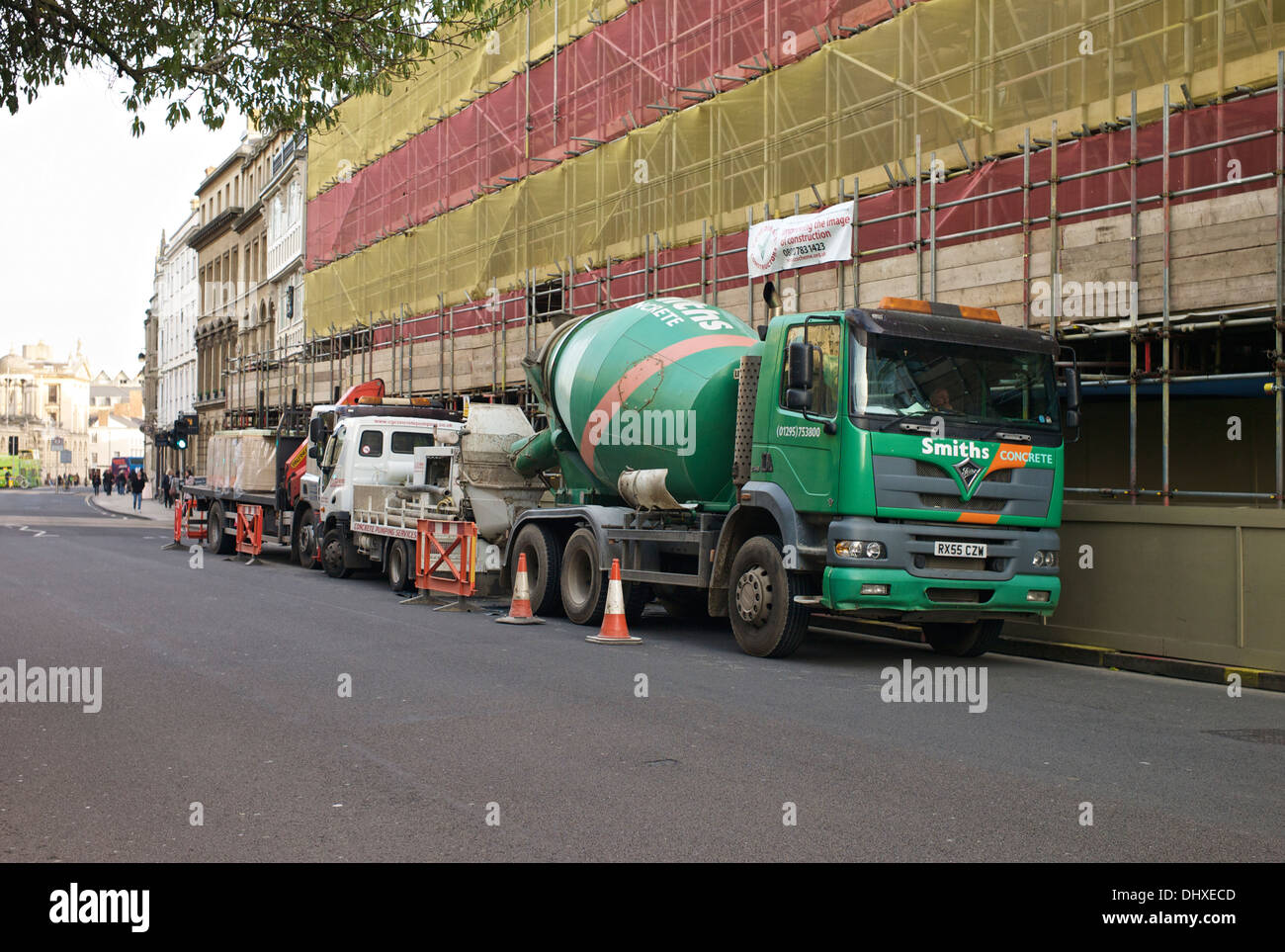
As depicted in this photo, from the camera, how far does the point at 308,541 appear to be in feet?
76.3

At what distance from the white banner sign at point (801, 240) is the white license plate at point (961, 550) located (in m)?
6.57

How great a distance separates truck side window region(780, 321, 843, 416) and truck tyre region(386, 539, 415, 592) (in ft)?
28.5

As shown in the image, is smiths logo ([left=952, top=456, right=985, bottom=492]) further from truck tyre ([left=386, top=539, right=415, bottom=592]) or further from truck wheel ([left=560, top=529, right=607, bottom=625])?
truck tyre ([left=386, top=539, right=415, bottom=592])

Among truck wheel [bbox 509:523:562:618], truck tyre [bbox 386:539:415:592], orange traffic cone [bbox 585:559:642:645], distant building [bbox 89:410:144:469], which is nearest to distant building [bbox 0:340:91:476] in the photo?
distant building [bbox 89:410:144:469]

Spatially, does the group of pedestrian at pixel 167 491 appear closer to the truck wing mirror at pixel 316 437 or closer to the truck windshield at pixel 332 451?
Result: the truck wing mirror at pixel 316 437

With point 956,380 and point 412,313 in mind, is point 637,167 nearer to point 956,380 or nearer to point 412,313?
point 412,313

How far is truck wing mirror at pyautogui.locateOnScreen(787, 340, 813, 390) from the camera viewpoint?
434 inches

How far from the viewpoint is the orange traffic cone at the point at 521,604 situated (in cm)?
1457

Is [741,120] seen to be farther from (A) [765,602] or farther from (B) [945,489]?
(B) [945,489]

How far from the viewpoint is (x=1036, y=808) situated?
6.20 meters

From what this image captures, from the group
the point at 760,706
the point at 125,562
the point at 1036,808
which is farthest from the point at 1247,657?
the point at 125,562

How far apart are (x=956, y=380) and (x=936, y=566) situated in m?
1.60

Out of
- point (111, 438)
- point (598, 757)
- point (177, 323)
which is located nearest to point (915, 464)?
point (598, 757)

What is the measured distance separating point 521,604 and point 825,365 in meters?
5.12
